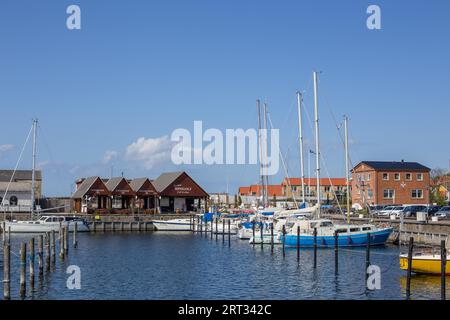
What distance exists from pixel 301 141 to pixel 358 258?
2157 centimetres

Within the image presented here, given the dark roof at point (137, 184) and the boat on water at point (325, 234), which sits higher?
the dark roof at point (137, 184)

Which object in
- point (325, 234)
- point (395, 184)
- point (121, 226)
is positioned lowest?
point (121, 226)

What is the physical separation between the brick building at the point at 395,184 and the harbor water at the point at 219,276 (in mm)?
47379

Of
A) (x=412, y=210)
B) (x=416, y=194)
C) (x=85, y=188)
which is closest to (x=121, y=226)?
(x=85, y=188)

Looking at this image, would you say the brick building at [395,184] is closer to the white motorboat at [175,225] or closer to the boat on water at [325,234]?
the white motorboat at [175,225]

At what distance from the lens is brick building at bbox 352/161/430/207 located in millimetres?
106688

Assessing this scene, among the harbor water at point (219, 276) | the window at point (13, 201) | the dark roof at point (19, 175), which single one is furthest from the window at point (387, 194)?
the dark roof at point (19, 175)

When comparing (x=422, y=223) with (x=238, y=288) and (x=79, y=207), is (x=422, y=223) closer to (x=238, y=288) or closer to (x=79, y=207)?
(x=238, y=288)

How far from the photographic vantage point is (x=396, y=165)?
108938 mm

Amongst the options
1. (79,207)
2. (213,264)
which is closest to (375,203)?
(79,207)

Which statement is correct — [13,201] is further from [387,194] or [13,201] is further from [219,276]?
[219,276]

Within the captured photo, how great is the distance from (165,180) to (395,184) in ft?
133

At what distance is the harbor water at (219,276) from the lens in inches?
1393

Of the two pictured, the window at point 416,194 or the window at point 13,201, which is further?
the window at point 416,194
